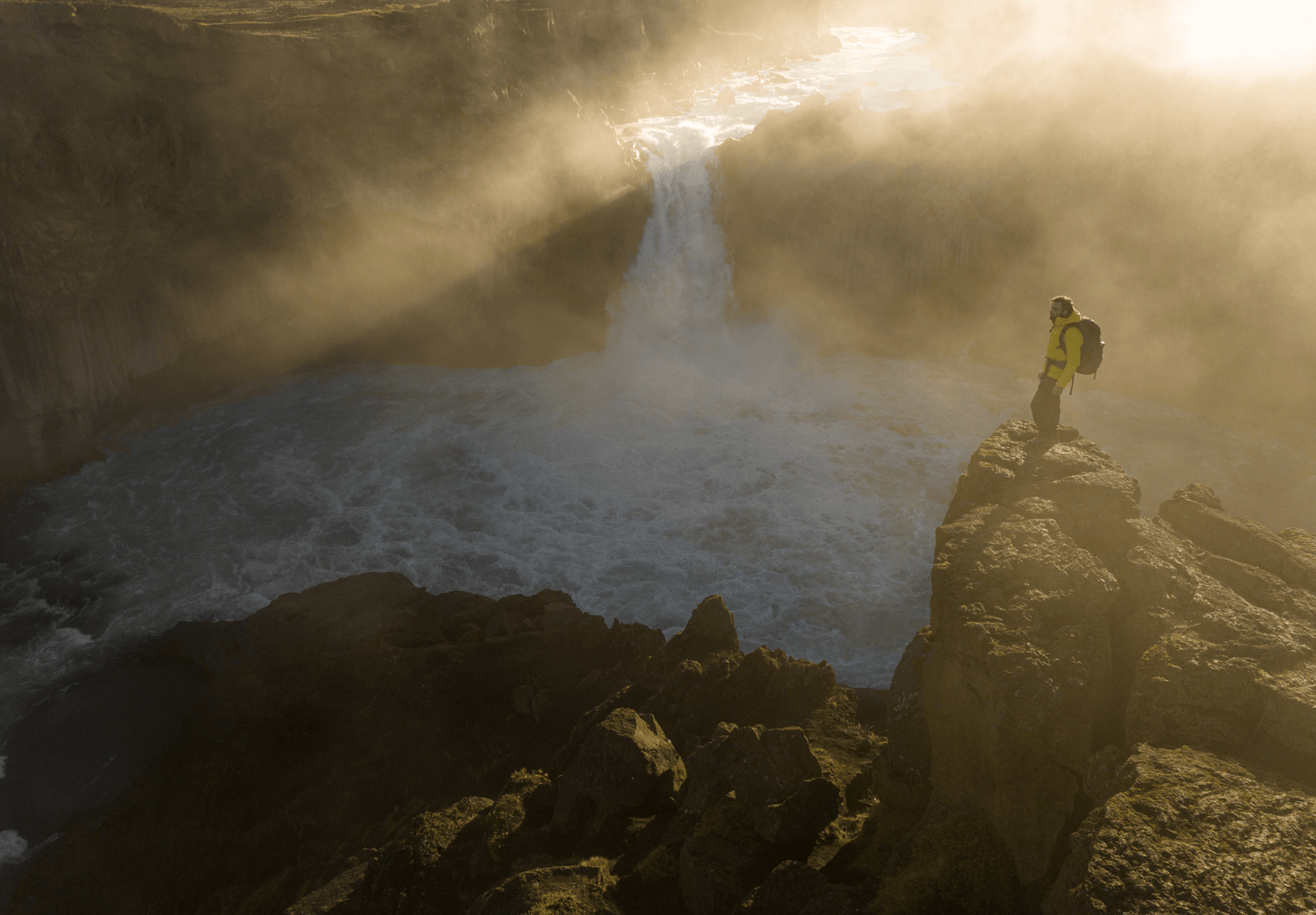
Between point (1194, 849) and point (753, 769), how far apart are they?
416 cm

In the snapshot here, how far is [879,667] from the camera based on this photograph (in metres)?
16.2

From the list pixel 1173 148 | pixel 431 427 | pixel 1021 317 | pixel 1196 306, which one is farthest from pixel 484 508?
pixel 1173 148

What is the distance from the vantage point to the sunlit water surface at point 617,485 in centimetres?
1827

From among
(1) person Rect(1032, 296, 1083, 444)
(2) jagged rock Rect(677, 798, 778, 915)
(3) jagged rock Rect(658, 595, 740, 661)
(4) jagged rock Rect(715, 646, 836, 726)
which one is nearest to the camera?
(2) jagged rock Rect(677, 798, 778, 915)

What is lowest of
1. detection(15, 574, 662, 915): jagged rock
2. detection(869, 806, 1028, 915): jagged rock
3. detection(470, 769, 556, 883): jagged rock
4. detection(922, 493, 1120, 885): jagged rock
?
detection(15, 574, 662, 915): jagged rock

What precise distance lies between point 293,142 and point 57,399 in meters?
10.7

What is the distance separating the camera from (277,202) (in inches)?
1004

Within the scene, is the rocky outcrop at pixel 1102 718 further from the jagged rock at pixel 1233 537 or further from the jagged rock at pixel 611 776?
the jagged rock at pixel 611 776

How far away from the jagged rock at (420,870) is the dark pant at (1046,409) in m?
9.48

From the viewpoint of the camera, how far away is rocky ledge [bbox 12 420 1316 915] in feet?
20.3

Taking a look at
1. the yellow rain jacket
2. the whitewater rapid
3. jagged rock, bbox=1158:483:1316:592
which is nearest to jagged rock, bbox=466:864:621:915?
jagged rock, bbox=1158:483:1316:592

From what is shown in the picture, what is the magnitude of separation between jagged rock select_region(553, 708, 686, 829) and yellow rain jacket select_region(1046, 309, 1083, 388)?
25.0 feet

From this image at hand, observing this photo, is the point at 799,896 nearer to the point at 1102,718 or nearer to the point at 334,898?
the point at 1102,718

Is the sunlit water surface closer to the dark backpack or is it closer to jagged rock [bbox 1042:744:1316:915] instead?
the dark backpack
